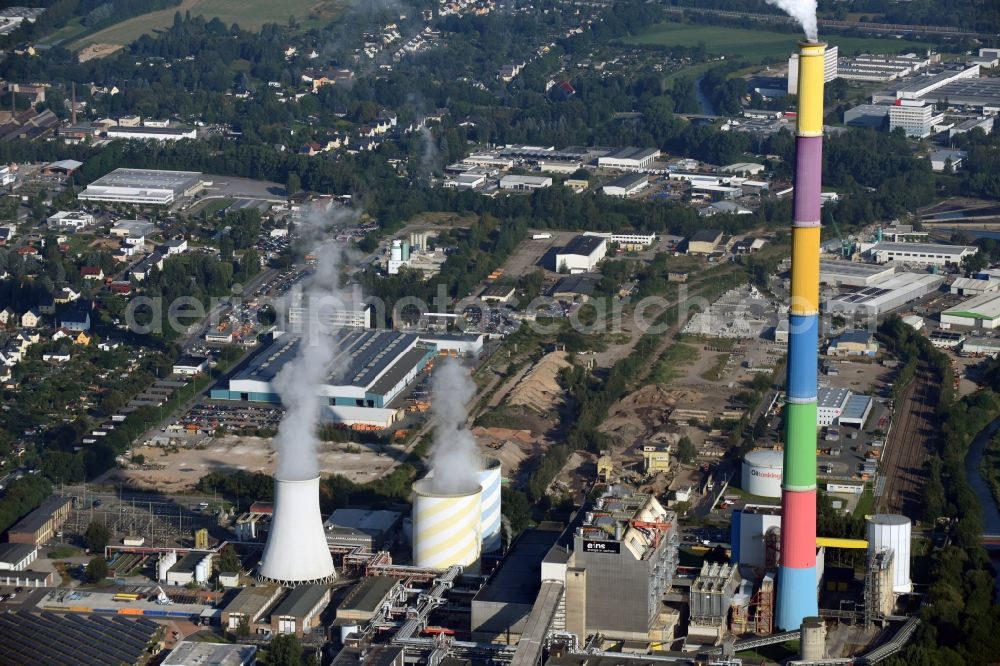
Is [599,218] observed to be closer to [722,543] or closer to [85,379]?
[85,379]

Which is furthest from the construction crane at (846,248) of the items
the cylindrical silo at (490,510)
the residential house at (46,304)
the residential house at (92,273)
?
the cylindrical silo at (490,510)

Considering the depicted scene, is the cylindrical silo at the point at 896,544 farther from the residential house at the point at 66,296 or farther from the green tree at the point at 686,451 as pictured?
the residential house at the point at 66,296

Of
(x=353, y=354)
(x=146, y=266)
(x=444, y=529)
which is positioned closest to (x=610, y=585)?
(x=444, y=529)

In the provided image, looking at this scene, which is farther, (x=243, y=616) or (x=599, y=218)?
(x=599, y=218)

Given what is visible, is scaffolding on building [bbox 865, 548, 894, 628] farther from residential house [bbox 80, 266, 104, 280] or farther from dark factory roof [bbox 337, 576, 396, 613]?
residential house [bbox 80, 266, 104, 280]

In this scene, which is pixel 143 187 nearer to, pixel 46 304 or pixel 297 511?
pixel 46 304

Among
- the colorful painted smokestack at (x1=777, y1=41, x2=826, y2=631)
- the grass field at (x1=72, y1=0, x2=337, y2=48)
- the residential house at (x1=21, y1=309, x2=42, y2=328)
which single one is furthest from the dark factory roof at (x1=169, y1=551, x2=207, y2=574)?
the grass field at (x1=72, y1=0, x2=337, y2=48)

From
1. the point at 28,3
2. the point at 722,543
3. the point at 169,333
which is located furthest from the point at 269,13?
the point at 722,543
